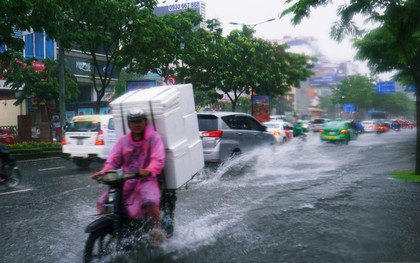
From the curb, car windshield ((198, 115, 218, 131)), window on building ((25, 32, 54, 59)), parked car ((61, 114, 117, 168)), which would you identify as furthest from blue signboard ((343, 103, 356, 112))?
car windshield ((198, 115, 218, 131))

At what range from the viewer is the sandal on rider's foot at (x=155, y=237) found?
452cm

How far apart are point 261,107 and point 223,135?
23.8 meters

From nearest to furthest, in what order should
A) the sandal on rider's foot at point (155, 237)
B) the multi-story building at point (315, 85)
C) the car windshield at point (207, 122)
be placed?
1. the sandal on rider's foot at point (155, 237)
2. the car windshield at point (207, 122)
3. the multi-story building at point (315, 85)

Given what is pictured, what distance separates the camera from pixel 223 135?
1134cm

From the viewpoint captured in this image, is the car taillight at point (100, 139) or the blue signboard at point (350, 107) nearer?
the car taillight at point (100, 139)

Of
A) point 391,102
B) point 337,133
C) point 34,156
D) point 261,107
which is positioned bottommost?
point 34,156

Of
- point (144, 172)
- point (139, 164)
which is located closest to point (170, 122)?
point (139, 164)

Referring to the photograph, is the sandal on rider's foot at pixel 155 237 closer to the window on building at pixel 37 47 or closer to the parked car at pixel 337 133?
the parked car at pixel 337 133

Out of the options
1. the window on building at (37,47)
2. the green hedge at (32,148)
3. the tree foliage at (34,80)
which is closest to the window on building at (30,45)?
the window on building at (37,47)

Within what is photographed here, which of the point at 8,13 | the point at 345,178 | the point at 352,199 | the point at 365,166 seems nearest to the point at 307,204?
the point at 352,199

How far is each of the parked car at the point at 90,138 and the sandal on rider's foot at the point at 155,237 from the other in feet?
28.5

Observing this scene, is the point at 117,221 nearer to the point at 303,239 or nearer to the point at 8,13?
the point at 303,239

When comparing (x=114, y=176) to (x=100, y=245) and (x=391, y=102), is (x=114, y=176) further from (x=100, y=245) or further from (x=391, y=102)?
(x=391, y=102)

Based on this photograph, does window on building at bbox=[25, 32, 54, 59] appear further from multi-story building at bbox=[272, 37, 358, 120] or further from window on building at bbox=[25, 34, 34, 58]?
multi-story building at bbox=[272, 37, 358, 120]
